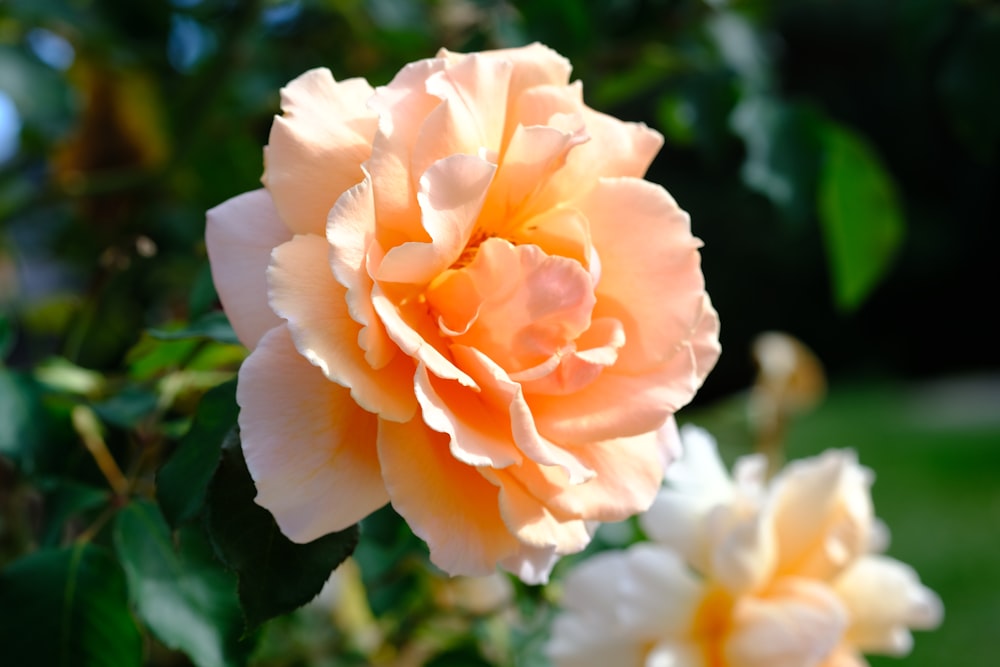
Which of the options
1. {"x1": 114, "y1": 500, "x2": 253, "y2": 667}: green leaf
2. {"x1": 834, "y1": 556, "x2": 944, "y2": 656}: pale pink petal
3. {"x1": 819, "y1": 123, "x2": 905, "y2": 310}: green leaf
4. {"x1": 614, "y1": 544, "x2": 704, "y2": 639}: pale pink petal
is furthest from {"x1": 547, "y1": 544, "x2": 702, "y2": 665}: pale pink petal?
{"x1": 819, "y1": 123, "x2": 905, "y2": 310}: green leaf

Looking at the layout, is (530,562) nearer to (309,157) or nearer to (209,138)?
(309,157)

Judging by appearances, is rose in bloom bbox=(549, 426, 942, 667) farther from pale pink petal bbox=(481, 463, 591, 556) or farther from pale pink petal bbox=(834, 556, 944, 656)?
pale pink petal bbox=(481, 463, 591, 556)

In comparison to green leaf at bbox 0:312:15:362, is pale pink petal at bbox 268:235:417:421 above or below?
above

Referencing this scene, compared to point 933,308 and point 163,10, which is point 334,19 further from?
point 933,308

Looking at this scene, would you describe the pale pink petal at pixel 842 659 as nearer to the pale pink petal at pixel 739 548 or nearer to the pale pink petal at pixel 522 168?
the pale pink petal at pixel 739 548

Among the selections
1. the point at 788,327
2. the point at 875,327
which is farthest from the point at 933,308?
the point at 788,327

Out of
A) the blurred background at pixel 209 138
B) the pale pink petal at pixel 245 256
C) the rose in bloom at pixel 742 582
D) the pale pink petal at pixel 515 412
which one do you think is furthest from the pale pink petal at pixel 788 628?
the pale pink petal at pixel 245 256

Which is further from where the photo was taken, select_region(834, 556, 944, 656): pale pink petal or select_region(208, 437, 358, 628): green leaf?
select_region(834, 556, 944, 656): pale pink petal

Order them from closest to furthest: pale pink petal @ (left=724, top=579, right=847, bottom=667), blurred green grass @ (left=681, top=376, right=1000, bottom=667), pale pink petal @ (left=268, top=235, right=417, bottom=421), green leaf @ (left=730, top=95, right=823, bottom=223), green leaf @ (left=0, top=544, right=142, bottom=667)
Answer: pale pink petal @ (left=268, top=235, right=417, bottom=421)
green leaf @ (left=0, top=544, right=142, bottom=667)
pale pink petal @ (left=724, top=579, right=847, bottom=667)
green leaf @ (left=730, top=95, right=823, bottom=223)
blurred green grass @ (left=681, top=376, right=1000, bottom=667)

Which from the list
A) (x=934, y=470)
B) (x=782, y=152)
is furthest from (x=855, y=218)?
(x=934, y=470)
